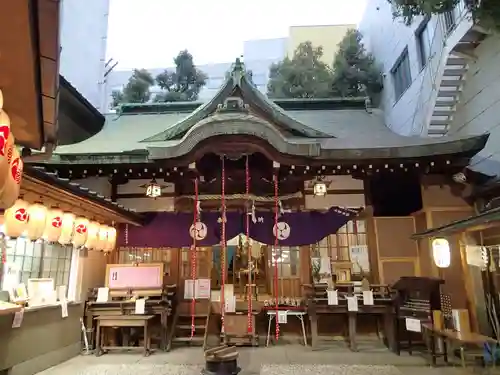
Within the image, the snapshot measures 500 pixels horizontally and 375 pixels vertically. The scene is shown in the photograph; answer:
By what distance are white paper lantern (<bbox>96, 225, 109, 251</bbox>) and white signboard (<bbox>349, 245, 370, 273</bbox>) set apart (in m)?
5.89

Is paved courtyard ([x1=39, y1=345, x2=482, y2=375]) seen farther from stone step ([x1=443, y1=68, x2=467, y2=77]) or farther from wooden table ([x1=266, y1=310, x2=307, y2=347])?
stone step ([x1=443, y1=68, x2=467, y2=77])

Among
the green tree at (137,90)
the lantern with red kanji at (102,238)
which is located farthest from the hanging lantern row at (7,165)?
the green tree at (137,90)

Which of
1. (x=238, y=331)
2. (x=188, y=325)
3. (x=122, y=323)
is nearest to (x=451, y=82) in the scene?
(x=238, y=331)

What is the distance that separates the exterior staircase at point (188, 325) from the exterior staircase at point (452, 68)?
320 inches

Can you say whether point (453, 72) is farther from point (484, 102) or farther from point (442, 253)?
point (442, 253)

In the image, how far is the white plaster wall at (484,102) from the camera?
8625 mm

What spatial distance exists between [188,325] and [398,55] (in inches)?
463

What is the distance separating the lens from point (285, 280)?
31.0ft

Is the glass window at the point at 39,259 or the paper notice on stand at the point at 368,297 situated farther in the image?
the paper notice on stand at the point at 368,297

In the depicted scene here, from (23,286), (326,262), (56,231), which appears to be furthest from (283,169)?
(23,286)

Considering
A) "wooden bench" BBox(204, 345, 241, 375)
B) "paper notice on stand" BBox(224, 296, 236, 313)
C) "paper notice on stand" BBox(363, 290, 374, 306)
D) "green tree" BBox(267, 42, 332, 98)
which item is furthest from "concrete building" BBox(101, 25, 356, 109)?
"wooden bench" BBox(204, 345, 241, 375)

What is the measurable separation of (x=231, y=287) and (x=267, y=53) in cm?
2663

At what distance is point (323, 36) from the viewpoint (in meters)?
23.1

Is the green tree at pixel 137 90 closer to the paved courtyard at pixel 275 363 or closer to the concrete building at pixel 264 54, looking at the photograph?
the concrete building at pixel 264 54
